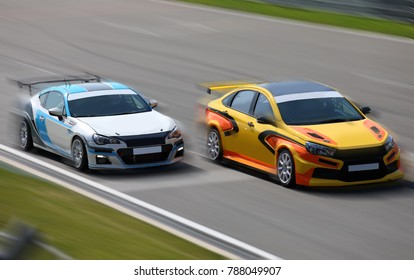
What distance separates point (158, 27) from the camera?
30406 millimetres

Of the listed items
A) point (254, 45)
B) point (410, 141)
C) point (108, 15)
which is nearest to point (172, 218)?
point (410, 141)

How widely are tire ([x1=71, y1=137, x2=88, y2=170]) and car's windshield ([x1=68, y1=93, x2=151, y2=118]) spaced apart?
550 mm

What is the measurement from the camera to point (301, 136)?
14.4 m

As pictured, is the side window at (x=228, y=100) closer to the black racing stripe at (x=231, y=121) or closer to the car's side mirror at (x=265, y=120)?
the black racing stripe at (x=231, y=121)

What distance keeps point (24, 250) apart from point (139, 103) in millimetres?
8981

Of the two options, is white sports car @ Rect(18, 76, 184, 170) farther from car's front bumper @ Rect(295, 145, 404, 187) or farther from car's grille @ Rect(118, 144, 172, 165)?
car's front bumper @ Rect(295, 145, 404, 187)

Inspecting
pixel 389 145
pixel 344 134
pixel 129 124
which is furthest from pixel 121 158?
pixel 389 145

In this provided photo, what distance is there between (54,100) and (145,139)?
2205mm

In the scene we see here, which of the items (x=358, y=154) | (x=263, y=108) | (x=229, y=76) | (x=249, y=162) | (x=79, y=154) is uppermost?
(x=263, y=108)

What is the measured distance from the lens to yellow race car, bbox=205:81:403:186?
14164mm

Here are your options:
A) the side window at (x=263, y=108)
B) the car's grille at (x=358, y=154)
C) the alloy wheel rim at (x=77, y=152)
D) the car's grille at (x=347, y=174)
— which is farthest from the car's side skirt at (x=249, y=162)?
the alloy wheel rim at (x=77, y=152)

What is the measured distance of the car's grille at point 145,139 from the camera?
15.4 m

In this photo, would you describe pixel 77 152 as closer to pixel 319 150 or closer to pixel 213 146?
pixel 213 146

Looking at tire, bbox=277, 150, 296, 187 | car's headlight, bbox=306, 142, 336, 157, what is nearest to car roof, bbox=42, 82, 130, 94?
tire, bbox=277, 150, 296, 187
